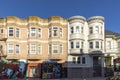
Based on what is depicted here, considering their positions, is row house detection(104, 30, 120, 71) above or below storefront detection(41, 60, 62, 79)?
above

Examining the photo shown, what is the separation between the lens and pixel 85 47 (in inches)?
2018

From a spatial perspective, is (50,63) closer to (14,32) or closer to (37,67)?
(37,67)

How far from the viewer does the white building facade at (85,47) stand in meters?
50.1

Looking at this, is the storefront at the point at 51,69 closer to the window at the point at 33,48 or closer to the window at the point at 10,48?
the window at the point at 33,48

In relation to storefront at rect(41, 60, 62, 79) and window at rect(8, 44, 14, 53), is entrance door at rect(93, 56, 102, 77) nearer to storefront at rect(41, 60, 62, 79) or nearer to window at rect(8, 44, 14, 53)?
storefront at rect(41, 60, 62, 79)

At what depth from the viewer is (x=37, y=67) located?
49.9 metres

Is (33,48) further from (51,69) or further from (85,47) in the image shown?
(85,47)

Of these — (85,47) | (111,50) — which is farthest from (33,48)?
(111,50)

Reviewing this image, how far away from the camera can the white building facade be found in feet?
164

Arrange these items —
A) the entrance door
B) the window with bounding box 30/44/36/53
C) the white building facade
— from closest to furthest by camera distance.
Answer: the window with bounding box 30/44/36/53 → the white building facade → the entrance door

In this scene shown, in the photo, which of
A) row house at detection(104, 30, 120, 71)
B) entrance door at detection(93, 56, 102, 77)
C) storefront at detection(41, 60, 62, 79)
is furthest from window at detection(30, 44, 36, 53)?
row house at detection(104, 30, 120, 71)

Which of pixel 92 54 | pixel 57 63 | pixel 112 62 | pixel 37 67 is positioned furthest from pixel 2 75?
pixel 112 62

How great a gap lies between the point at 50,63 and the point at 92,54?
8.14 meters

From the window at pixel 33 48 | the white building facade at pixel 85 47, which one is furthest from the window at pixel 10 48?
the white building facade at pixel 85 47
